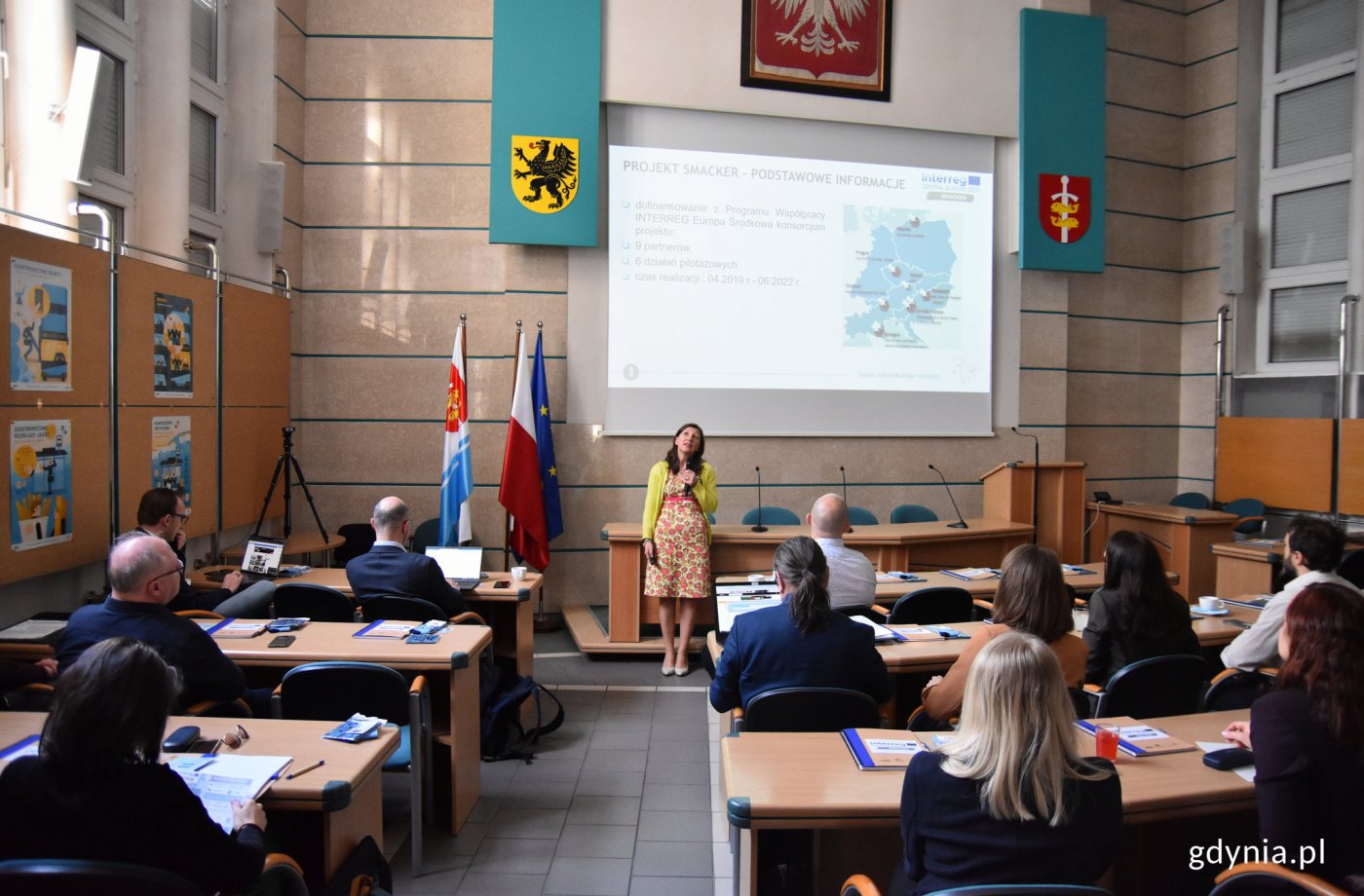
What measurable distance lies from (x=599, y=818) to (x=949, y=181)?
598cm

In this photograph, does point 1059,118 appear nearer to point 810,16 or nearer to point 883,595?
point 810,16

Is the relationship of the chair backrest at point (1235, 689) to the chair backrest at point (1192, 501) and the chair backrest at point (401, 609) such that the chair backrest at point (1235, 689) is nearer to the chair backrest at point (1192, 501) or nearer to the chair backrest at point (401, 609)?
the chair backrest at point (401, 609)

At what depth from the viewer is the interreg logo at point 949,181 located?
729cm

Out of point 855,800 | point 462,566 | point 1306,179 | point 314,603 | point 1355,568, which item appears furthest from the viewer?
point 1306,179

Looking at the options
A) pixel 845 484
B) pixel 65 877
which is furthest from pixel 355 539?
pixel 65 877

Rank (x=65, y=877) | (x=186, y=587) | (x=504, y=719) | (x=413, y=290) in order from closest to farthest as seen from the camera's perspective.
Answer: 1. (x=65, y=877)
2. (x=186, y=587)
3. (x=504, y=719)
4. (x=413, y=290)

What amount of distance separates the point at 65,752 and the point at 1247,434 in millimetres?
9114

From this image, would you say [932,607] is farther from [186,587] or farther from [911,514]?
[186,587]

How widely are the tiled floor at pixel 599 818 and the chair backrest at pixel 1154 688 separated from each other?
1.46 metres

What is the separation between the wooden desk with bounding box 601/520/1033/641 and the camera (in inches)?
226

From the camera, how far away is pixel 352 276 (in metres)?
6.85

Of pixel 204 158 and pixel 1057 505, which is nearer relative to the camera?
pixel 204 158

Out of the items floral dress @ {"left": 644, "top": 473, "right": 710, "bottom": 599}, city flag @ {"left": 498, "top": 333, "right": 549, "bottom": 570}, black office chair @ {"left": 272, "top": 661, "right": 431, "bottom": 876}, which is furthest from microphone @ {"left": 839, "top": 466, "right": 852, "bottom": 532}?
black office chair @ {"left": 272, "top": 661, "right": 431, "bottom": 876}

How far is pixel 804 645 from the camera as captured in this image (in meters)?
2.75
